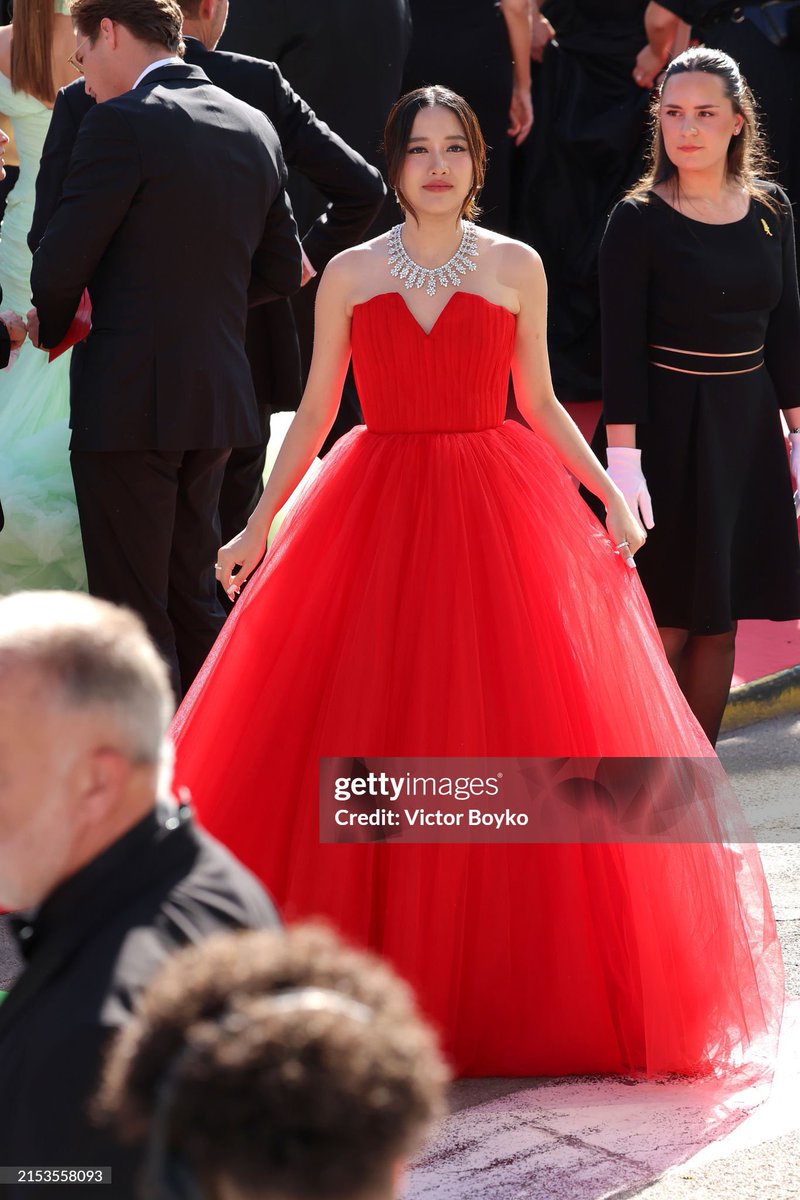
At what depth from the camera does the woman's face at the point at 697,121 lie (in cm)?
441

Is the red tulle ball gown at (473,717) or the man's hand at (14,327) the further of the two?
the man's hand at (14,327)

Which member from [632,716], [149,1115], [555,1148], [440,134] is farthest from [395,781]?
[149,1115]

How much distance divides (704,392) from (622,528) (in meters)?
0.93

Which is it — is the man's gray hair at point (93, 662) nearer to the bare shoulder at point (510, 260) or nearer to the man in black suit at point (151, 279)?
the bare shoulder at point (510, 260)

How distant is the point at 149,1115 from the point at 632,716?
2350 millimetres

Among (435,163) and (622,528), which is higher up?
(435,163)

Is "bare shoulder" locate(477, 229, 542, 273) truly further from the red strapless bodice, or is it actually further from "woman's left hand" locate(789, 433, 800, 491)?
"woman's left hand" locate(789, 433, 800, 491)

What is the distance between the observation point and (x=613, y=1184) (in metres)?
2.81

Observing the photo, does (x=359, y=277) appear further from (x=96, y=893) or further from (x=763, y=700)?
(x=763, y=700)

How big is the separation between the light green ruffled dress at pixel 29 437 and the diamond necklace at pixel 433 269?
1.49 meters

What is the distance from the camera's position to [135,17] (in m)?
4.05

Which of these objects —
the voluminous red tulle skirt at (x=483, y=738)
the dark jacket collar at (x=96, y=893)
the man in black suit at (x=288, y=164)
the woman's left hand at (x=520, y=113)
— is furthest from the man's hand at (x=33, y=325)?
the woman's left hand at (x=520, y=113)

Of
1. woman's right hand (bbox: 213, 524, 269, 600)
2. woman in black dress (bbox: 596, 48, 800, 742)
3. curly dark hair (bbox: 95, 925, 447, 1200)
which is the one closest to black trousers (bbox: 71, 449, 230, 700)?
woman's right hand (bbox: 213, 524, 269, 600)

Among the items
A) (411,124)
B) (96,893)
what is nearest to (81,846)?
(96,893)
